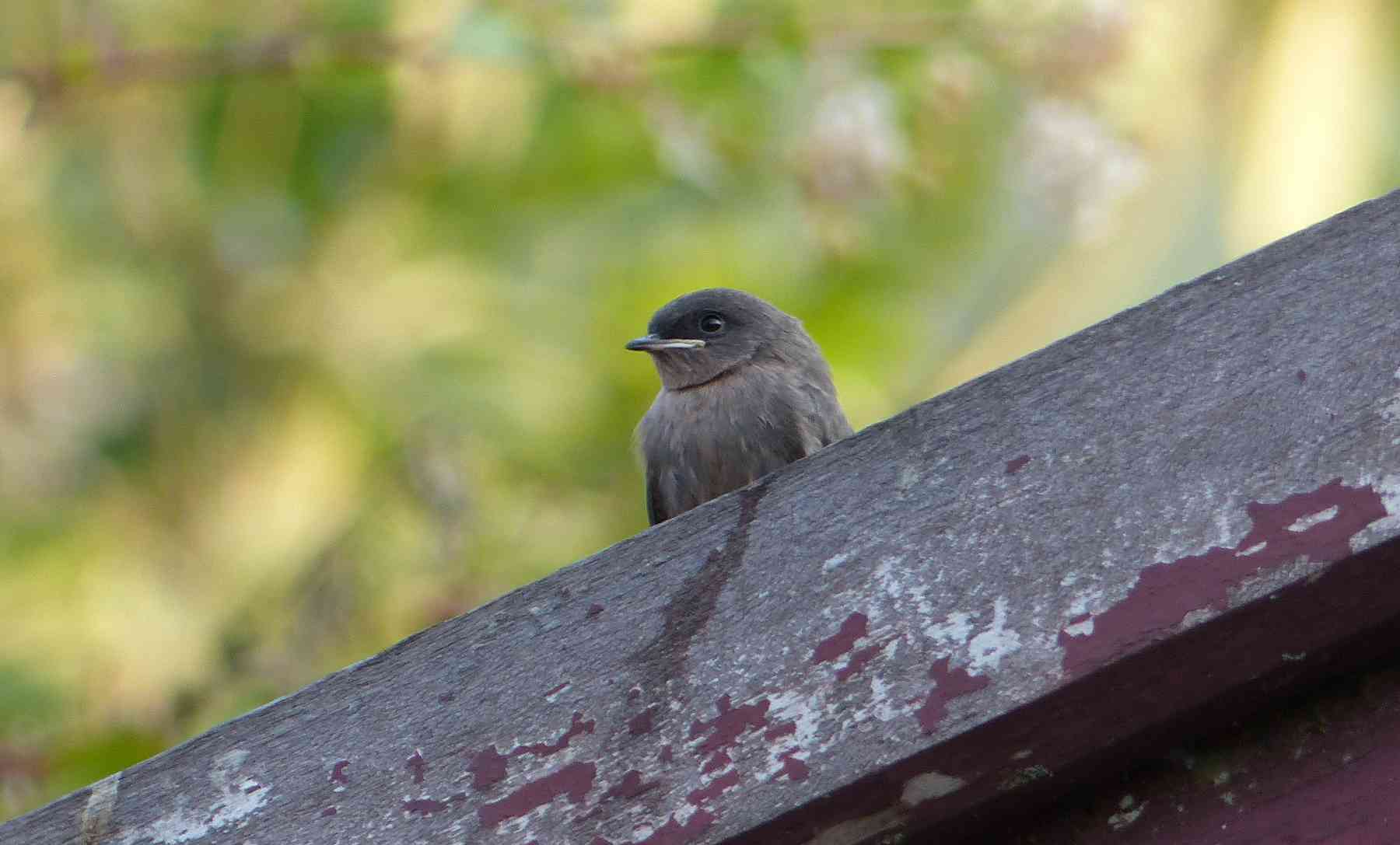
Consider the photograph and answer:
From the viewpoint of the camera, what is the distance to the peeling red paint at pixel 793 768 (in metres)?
1.52

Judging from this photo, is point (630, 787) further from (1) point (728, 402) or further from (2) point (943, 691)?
(1) point (728, 402)

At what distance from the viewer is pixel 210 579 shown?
7273 millimetres

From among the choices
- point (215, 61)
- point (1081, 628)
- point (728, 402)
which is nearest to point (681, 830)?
point (1081, 628)

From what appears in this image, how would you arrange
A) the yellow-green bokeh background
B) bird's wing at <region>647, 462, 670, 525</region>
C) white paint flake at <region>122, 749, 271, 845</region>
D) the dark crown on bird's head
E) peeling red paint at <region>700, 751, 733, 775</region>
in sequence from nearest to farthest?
peeling red paint at <region>700, 751, 733, 775</region>, white paint flake at <region>122, 749, 271, 845</region>, bird's wing at <region>647, 462, 670, 525</region>, the dark crown on bird's head, the yellow-green bokeh background

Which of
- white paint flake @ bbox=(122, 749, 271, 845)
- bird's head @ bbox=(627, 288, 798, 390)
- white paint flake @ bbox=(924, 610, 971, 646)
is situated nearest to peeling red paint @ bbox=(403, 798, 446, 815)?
white paint flake @ bbox=(122, 749, 271, 845)

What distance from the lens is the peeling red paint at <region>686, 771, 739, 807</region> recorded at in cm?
155

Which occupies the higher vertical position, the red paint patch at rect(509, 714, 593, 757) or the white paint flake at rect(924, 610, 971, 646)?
the red paint patch at rect(509, 714, 593, 757)

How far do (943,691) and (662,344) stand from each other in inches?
115

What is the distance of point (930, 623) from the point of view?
61.1 inches

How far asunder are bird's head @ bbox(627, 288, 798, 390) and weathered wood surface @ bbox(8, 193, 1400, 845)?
2.50m

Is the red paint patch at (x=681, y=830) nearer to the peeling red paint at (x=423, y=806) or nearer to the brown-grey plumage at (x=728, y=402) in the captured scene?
the peeling red paint at (x=423, y=806)

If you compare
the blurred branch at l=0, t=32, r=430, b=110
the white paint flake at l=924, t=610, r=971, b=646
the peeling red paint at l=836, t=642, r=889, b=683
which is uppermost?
the blurred branch at l=0, t=32, r=430, b=110

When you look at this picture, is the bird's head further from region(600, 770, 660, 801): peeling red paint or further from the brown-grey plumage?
region(600, 770, 660, 801): peeling red paint

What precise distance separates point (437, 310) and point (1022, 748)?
21.0 feet
